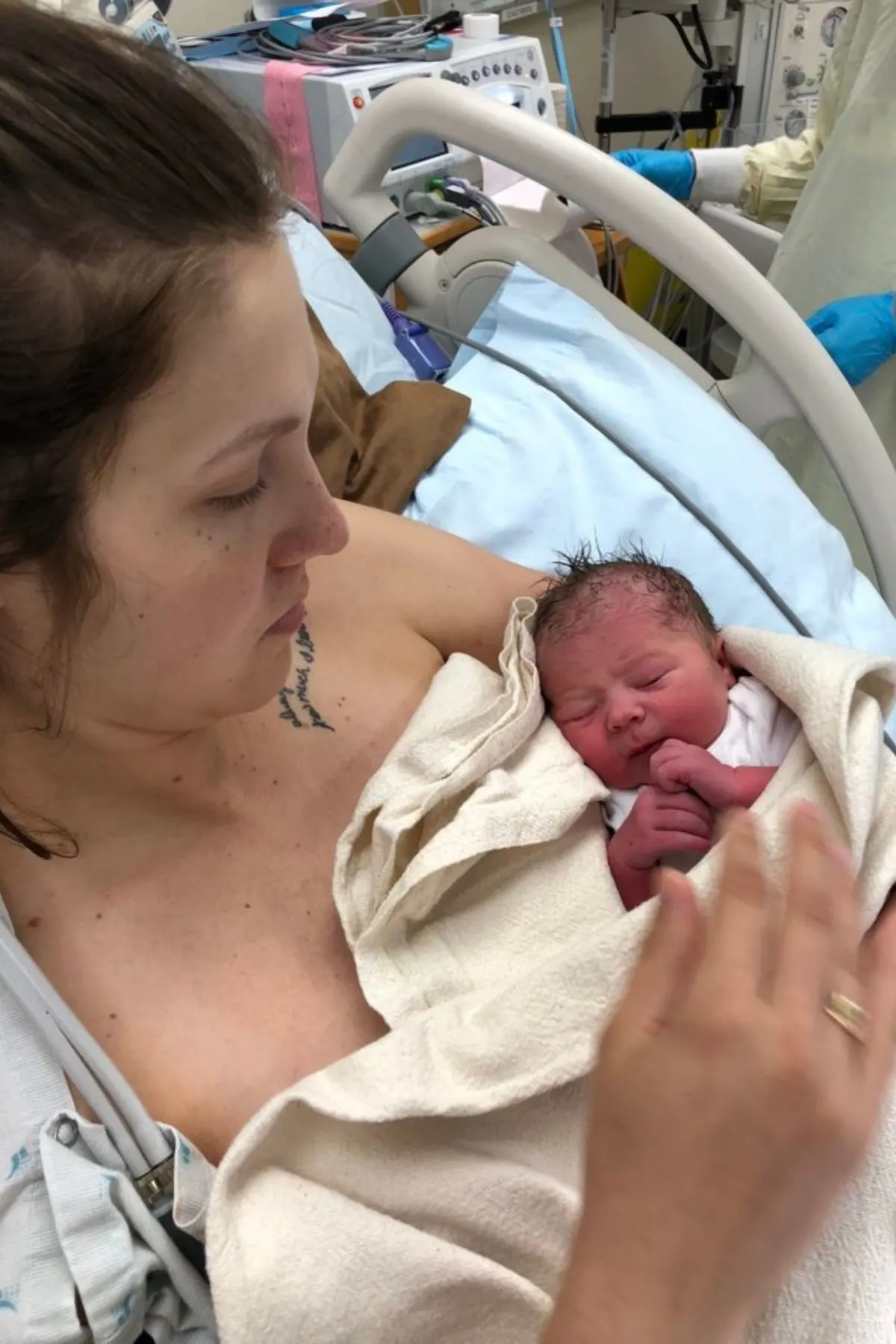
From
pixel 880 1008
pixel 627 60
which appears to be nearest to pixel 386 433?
pixel 880 1008

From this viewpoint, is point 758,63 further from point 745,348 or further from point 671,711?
point 671,711

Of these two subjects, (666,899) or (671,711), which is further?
(671,711)

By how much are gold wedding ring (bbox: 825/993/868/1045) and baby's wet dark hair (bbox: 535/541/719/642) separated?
0.67 m

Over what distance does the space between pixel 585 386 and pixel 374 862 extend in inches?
29.5

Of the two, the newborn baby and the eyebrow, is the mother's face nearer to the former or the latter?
the eyebrow

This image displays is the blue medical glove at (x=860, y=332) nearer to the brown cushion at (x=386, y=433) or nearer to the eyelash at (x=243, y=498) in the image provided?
the brown cushion at (x=386, y=433)

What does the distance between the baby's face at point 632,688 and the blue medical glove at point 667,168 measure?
1161 mm

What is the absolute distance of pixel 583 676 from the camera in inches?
42.8

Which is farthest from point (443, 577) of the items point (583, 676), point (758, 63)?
point (758, 63)

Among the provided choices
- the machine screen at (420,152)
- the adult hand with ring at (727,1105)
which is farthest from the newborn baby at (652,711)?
the machine screen at (420,152)

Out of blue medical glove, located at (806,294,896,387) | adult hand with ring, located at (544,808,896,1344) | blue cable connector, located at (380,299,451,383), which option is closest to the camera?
adult hand with ring, located at (544,808,896,1344)

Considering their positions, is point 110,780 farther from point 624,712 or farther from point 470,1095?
point 624,712

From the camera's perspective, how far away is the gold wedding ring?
0.44 meters

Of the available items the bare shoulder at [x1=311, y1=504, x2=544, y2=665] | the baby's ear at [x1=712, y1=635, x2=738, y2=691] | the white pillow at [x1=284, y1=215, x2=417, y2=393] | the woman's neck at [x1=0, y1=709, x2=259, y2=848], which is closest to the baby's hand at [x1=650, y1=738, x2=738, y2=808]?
the baby's ear at [x1=712, y1=635, x2=738, y2=691]
